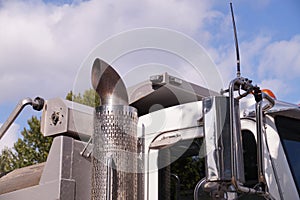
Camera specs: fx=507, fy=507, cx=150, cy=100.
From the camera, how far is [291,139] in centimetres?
274

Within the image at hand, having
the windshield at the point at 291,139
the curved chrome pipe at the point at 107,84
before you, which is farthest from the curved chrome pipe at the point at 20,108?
the windshield at the point at 291,139

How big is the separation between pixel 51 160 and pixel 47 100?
51 cm

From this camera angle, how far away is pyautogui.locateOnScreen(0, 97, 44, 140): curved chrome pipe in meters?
3.41

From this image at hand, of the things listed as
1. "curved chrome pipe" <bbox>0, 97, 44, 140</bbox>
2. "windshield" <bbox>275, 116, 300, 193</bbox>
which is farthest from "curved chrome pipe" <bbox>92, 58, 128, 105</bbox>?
"windshield" <bbox>275, 116, 300, 193</bbox>

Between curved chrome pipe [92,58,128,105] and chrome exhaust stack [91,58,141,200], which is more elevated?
curved chrome pipe [92,58,128,105]

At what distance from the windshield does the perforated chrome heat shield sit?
820mm

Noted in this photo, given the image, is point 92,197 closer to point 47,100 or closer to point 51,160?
point 51,160

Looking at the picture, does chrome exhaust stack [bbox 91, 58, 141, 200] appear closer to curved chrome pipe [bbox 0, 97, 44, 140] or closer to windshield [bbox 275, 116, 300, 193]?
curved chrome pipe [bbox 0, 97, 44, 140]

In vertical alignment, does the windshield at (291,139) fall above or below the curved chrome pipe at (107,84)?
below

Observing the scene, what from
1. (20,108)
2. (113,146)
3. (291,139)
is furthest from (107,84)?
(291,139)

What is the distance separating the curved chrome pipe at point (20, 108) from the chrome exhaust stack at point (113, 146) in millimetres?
614

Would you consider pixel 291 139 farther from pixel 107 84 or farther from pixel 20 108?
pixel 20 108

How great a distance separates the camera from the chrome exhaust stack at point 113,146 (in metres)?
2.76

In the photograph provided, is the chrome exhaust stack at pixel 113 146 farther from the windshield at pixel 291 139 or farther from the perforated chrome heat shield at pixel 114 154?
the windshield at pixel 291 139
